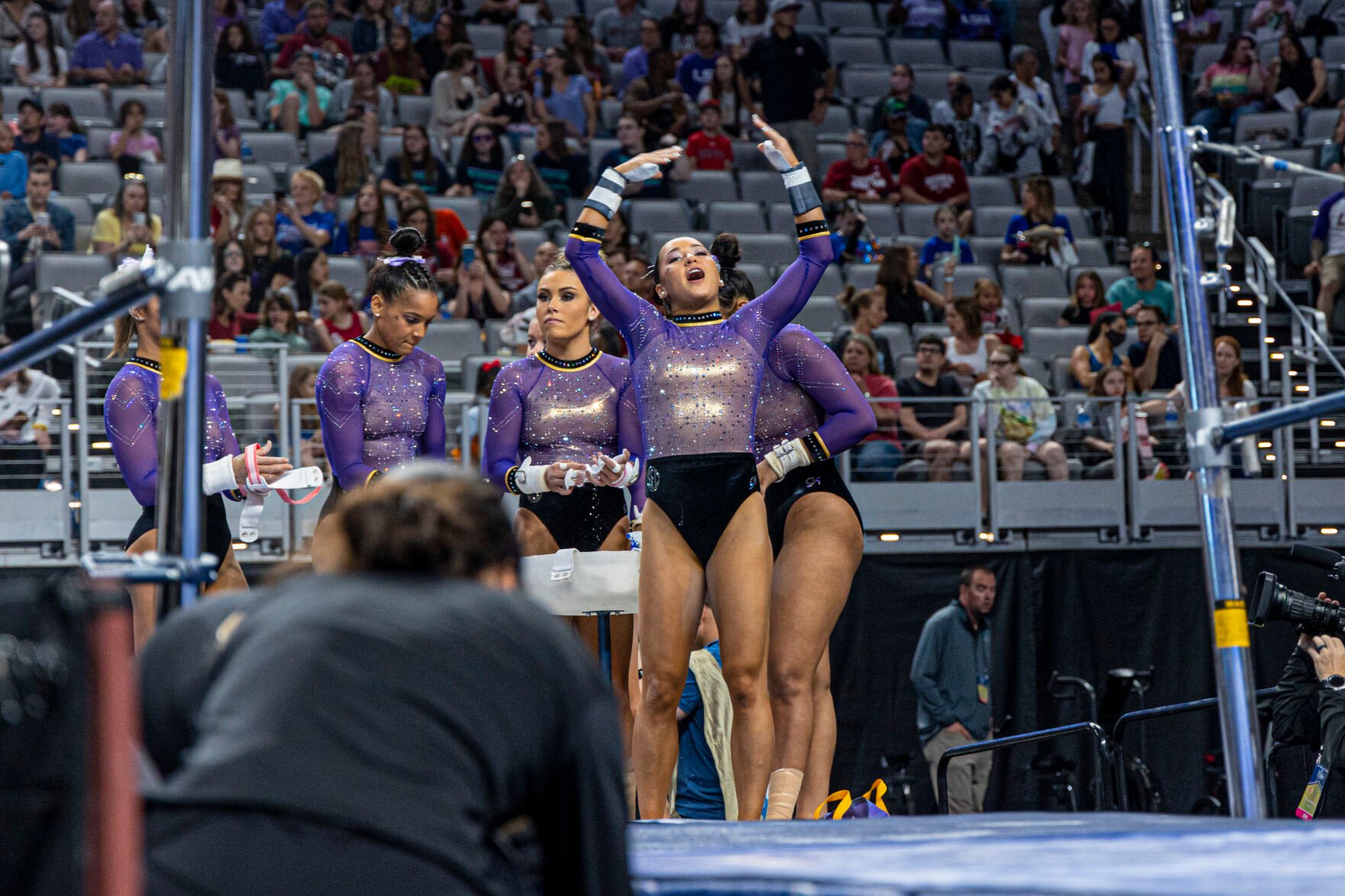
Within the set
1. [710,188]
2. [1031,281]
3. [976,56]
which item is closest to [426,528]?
[1031,281]

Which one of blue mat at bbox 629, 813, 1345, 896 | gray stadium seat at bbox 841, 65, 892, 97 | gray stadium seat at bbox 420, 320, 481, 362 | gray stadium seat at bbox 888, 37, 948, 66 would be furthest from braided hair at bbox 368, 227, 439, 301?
gray stadium seat at bbox 888, 37, 948, 66

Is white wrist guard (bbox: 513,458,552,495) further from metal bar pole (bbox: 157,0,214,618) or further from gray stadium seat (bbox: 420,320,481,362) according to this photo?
gray stadium seat (bbox: 420,320,481,362)

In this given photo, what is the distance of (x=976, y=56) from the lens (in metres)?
14.4

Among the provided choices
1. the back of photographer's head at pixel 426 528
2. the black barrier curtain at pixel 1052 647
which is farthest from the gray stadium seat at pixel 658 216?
the back of photographer's head at pixel 426 528

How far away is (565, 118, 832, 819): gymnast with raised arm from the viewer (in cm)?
434

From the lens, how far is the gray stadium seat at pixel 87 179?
10578mm

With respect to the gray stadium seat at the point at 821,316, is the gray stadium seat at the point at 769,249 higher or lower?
higher

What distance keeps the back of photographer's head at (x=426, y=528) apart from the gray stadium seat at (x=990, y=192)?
35.7 ft

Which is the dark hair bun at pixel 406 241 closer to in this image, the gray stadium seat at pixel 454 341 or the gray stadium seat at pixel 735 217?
the gray stadium seat at pixel 454 341

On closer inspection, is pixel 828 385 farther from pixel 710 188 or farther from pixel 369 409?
pixel 710 188

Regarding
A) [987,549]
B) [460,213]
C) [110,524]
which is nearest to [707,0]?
[460,213]

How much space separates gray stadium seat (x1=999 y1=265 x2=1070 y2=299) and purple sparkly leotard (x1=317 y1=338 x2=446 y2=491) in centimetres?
688

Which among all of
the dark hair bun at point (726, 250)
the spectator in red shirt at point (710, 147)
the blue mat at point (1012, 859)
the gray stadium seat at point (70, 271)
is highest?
the spectator in red shirt at point (710, 147)

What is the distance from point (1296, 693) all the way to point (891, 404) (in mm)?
3805
